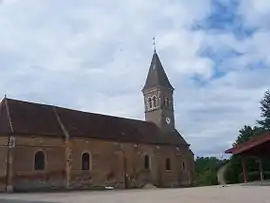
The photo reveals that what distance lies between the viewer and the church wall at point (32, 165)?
32.3 metres

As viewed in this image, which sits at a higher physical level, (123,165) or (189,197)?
(123,165)

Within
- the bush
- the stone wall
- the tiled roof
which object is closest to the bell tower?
the tiled roof

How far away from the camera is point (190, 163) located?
163ft

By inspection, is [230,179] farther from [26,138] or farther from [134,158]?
[26,138]

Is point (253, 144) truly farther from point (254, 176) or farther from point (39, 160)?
point (39, 160)

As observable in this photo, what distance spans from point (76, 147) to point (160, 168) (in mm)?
12691

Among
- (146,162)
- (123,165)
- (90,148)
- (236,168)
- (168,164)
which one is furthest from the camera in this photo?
(168,164)

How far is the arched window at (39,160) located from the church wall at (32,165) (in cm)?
27

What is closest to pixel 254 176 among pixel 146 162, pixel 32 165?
pixel 146 162

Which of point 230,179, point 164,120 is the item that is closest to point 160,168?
point 164,120

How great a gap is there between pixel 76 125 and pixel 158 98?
15.5 metres

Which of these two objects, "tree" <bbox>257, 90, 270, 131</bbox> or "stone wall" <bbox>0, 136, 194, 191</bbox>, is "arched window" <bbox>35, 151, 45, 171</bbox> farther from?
"tree" <bbox>257, 90, 270, 131</bbox>

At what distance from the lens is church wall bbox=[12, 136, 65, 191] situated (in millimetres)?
32281

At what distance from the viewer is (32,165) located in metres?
33.4
